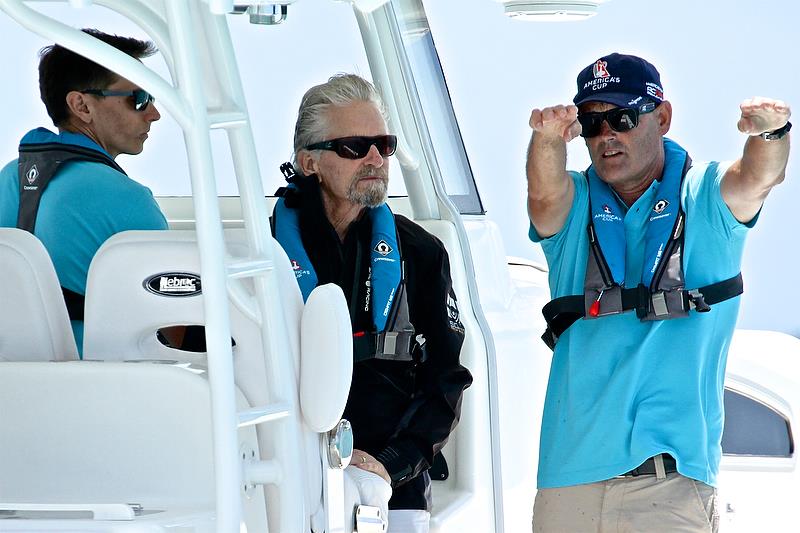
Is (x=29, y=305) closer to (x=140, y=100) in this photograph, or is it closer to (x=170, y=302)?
(x=170, y=302)

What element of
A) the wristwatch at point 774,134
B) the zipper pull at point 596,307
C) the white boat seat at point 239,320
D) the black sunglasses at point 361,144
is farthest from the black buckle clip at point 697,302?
the white boat seat at point 239,320

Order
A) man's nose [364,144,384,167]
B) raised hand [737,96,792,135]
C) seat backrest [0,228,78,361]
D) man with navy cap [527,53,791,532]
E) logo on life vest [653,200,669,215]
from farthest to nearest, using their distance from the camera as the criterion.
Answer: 1. man's nose [364,144,384,167]
2. logo on life vest [653,200,669,215]
3. man with navy cap [527,53,791,532]
4. raised hand [737,96,792,135]
5. seat backrest [0,228,78,361]

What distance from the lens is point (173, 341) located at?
11.2 ft

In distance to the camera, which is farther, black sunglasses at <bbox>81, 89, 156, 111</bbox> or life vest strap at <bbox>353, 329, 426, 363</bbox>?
black sunglasses at <bbox>81, 89, 156, 111</bbox>

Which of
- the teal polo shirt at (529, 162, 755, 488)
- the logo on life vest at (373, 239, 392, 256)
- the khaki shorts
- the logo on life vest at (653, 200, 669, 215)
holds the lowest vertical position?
the khaki shorts

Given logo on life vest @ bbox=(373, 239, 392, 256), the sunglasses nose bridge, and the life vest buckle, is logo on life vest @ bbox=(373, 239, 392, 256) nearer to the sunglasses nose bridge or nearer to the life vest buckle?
the sunglasses nose bridge

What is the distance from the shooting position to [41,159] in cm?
356

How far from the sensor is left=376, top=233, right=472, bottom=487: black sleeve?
339cm

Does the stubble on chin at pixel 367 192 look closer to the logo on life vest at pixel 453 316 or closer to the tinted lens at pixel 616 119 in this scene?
the logo on life vest at pixel 453 316

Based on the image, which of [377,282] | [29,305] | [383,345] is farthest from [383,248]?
[29,305]

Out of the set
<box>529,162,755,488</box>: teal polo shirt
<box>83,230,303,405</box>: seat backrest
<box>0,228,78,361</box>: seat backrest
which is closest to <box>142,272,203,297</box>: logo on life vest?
<box>83,230,303,405</box>: seat backrest

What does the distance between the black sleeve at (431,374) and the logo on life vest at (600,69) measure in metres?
0.69

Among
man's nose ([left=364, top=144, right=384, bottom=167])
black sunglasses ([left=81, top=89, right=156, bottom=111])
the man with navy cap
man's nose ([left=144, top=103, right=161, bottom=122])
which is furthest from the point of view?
man's nose ([left=144, top=103, right=161, bottom=122])

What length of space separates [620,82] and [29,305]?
5.90 ft
